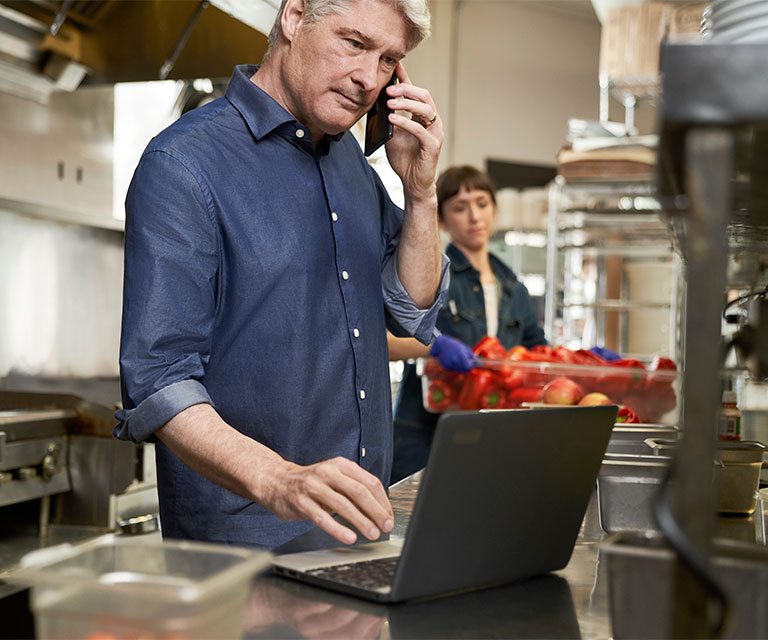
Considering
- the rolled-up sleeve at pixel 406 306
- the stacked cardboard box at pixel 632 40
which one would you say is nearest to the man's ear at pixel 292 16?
the rolled-up sleeve at pixel 406 306

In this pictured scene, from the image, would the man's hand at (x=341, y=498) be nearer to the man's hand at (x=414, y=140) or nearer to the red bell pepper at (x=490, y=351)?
the man's hand at (x=414, y=140)

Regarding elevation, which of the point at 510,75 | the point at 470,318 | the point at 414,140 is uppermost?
the point at 510,75

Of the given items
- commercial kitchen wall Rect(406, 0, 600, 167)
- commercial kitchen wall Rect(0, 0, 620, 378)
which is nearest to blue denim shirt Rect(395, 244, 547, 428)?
commercial kitchen wall Rect(0, 0, 620, 378)

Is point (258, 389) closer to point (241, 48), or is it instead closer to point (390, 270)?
point (390, 270)

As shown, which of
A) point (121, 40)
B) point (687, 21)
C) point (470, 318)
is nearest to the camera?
point (121, 40)

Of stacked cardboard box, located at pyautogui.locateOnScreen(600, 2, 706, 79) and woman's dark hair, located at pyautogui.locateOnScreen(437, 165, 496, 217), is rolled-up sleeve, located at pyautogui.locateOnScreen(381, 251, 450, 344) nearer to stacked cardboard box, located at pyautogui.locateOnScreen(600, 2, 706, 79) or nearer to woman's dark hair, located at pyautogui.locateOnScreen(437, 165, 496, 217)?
woman's dark hair, located at pyautogui.locateOnScreen(437, 165, 496, 217)

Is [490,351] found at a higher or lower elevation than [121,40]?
lower

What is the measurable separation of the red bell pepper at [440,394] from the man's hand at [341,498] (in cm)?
177

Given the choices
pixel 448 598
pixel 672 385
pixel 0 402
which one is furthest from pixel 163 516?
pixel 672 385

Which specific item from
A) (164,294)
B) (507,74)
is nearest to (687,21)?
(507,74)

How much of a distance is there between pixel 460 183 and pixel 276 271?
2.13 metres

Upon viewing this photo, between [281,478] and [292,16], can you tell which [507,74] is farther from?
[281,478]

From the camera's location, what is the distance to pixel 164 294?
118 cm

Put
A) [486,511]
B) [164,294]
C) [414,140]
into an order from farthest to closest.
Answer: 1. [414,140]
2. [164,294]
3. [486,511]
